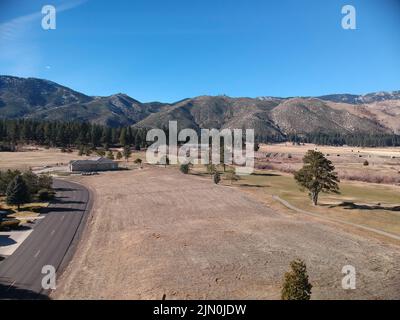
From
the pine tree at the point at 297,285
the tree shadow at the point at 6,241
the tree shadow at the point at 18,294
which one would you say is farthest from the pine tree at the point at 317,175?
the tree shadow at the point at 18,294

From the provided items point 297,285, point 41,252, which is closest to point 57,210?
point 41,252

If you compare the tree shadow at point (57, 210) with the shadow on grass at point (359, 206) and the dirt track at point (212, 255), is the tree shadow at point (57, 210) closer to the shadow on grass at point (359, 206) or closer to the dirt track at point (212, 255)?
the dirt track at point (212, 255)

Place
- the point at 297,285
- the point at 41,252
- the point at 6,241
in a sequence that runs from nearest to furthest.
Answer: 1. the point at 297,285
2. the point at 41,252
3. the point at 6,241

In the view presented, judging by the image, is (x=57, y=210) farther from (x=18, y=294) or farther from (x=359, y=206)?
(x=359, y=206)

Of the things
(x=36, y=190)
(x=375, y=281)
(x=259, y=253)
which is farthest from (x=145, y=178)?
(x=375, y=281)

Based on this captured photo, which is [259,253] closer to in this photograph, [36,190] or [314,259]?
[314,259]

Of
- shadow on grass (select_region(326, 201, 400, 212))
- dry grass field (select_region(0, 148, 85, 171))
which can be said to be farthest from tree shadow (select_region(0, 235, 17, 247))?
dry grass field (select_region(0, 148, 85, 171))
